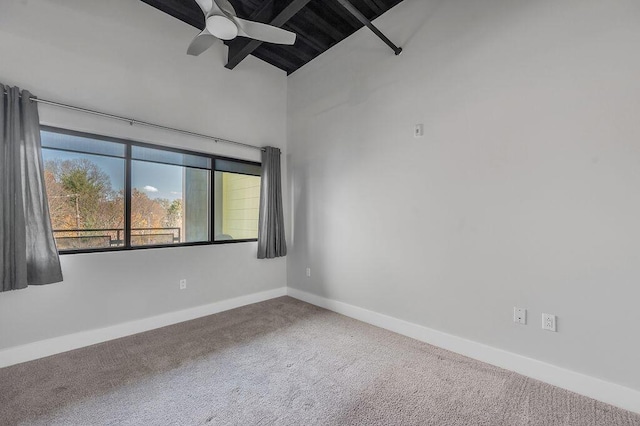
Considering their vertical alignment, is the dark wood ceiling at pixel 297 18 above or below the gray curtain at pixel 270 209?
above

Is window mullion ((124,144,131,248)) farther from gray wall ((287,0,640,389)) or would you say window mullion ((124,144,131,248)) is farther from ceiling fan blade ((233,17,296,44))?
gray wall ((287,0,640,389))

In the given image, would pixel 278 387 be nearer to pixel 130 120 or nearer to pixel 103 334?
pixel 103 334

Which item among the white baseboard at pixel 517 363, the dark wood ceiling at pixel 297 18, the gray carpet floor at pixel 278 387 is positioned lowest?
the gray carpet floor at pixel 278 387

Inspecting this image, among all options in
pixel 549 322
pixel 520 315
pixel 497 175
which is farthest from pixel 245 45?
pixel 549 322

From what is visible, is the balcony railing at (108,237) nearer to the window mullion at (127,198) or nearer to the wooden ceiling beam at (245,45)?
the window mullion at (127,198)

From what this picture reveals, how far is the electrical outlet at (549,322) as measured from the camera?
2.00 m

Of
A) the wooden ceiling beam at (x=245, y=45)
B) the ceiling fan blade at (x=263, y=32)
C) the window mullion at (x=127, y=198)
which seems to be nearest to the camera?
the ceiling fan blade at (x=263, y=32)

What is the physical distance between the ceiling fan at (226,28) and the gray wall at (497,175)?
1.36 m

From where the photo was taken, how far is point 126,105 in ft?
9.13

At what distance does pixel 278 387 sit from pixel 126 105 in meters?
2.97

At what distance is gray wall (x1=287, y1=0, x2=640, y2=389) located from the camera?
180 cm

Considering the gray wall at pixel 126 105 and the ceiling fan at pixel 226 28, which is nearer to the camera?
the ceiling fan at pixel 226 28

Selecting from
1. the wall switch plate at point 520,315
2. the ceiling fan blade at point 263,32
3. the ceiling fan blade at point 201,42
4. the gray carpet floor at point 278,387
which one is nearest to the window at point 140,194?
the gray carpet floor at point 278,387

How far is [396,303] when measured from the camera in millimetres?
2902
